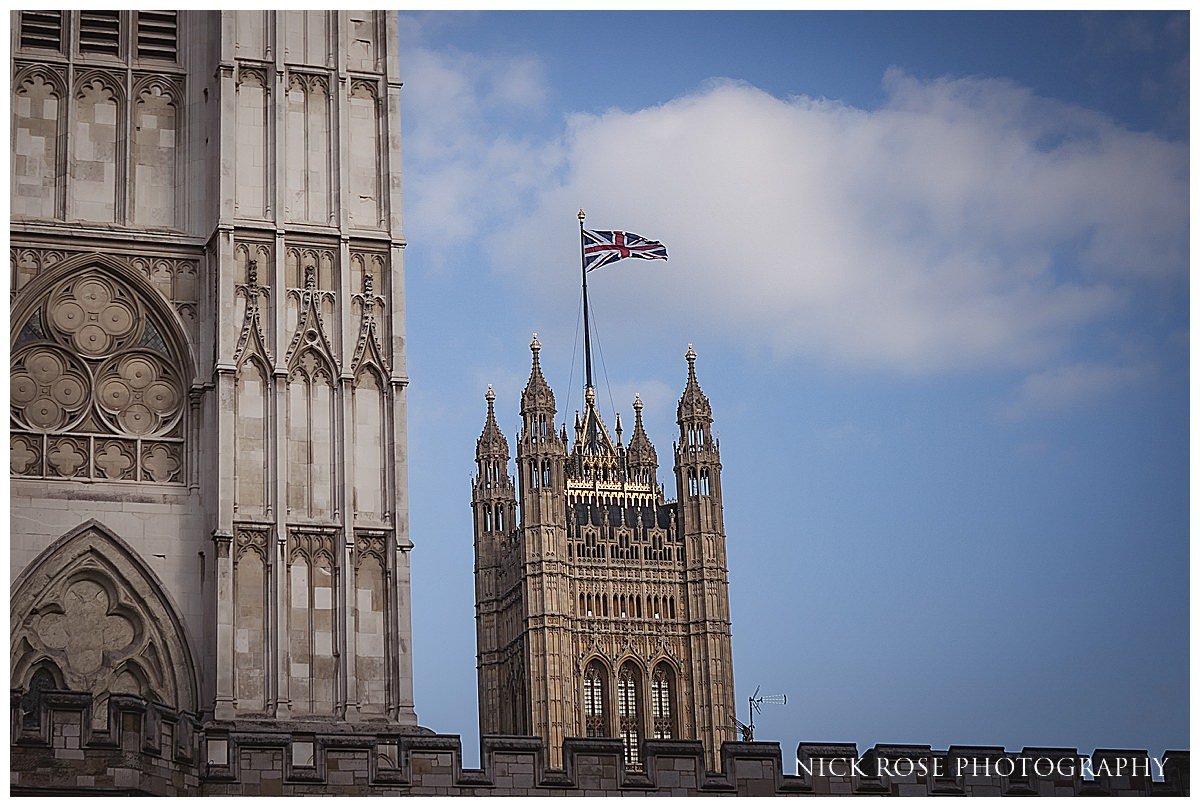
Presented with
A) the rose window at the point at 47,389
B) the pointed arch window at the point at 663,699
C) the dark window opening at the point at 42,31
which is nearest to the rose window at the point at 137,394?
the rose window at the point at 47,389

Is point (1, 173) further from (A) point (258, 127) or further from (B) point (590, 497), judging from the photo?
(B) point (590, 497)

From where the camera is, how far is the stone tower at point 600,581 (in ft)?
283

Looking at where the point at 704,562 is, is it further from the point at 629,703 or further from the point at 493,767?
the point at 493,767

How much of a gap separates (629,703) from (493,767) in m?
68.9

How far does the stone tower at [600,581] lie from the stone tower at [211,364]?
200 ft

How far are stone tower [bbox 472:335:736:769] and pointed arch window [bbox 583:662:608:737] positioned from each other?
7cm

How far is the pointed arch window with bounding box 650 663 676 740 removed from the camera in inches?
3428

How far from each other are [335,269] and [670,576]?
218ft

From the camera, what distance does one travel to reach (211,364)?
2341 cm

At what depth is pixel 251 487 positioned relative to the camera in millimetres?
22875

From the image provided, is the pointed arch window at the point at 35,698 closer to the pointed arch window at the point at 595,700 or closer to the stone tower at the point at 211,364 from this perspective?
the stone tower at the point at 211,364

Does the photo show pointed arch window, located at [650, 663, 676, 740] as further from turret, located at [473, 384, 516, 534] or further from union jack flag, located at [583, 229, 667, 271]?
union jack flag, located at [583, 229, 667, 271]

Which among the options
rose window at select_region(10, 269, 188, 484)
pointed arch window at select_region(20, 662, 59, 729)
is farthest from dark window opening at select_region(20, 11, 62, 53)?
pointed arch window at select_region(20, 662, 59, 729)

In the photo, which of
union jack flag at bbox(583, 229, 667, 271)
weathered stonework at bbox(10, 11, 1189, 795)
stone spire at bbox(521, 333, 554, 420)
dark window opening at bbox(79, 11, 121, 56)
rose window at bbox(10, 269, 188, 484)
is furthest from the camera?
stone spire at bbox(521, 333, 554, 420)
